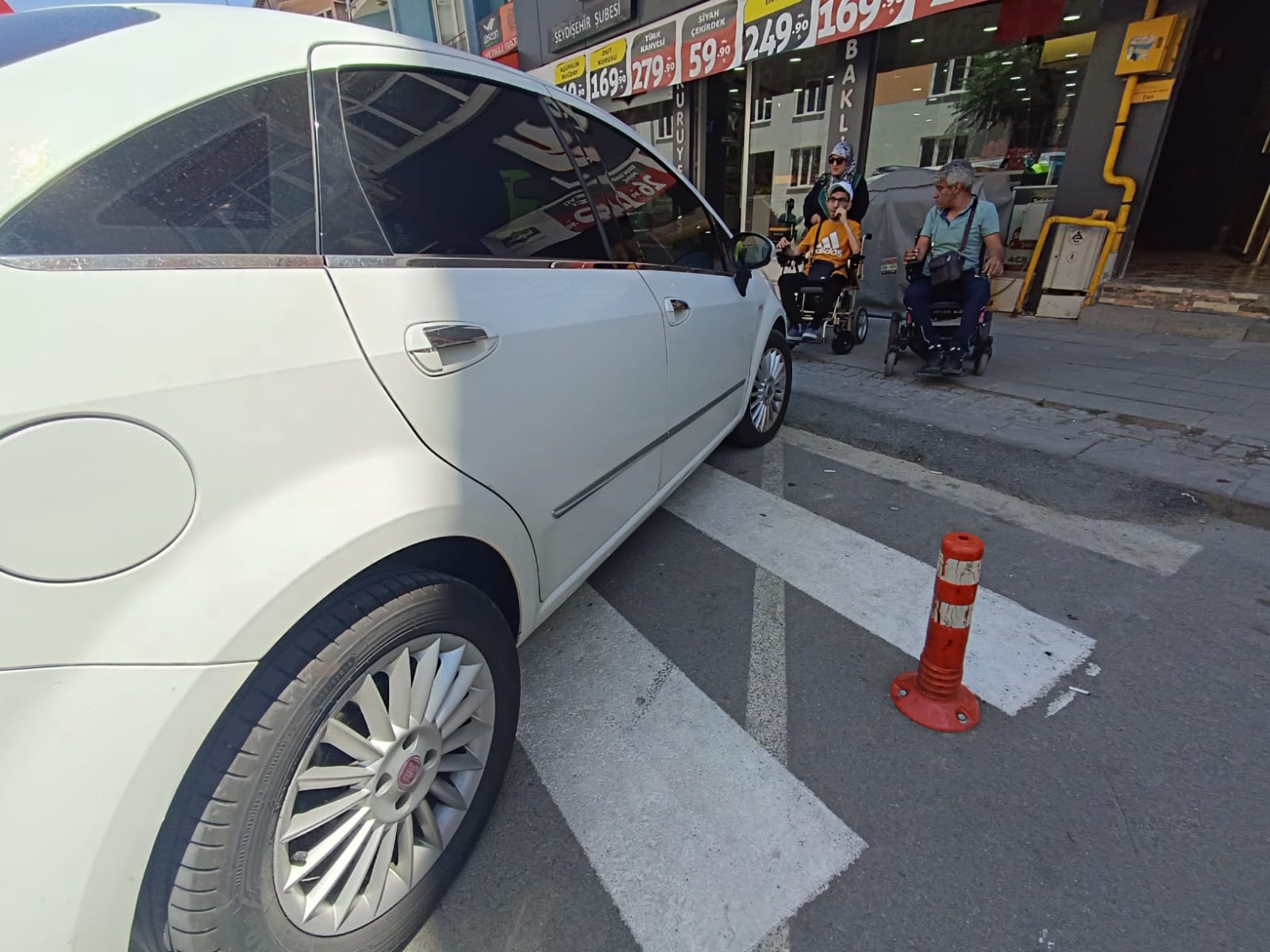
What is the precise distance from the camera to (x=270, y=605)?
3.69 ft

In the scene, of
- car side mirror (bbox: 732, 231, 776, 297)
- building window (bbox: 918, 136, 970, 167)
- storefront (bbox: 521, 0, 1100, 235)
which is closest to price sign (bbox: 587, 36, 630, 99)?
storefront (bbox: 521, 0, 1100, 235)

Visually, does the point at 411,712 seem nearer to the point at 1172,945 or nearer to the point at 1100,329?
the point at 1172,945

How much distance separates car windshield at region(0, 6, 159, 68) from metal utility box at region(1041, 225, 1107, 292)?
8.38m

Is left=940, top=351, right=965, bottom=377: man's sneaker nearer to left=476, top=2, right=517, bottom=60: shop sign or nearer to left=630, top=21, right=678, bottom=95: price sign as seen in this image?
left=630, top=21, right=678, bottom=95: price sign

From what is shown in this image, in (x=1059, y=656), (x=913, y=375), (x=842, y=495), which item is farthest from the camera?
(x=913, y=375)

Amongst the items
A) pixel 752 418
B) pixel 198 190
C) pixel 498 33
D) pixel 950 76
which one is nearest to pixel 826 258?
pixel 752 418

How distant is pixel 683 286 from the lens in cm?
280

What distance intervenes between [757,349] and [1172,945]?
9.97 ft

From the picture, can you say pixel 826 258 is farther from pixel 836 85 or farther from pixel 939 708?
pixel 939 708

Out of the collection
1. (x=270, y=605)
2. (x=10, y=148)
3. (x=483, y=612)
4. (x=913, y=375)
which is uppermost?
(x=10, y=148)

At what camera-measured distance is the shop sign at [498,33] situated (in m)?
15.5

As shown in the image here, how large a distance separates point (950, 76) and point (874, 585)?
9.61 metres

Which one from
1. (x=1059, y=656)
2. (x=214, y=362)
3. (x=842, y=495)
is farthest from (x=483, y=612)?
(x=842, y=495)

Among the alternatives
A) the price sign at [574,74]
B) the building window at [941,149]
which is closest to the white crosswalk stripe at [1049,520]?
the building window at [941,149]
